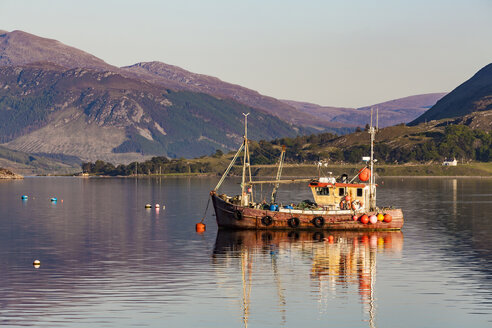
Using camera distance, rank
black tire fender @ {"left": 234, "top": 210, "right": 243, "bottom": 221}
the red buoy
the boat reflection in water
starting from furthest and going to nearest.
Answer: black tire fender @ {"left": 234, "top": 210, "right": 243, "bottom": 221} → the red buoy → the boat reflection in water

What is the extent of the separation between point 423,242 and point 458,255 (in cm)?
1310

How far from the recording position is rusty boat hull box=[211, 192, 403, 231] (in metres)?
106

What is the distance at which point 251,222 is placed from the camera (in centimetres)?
10719

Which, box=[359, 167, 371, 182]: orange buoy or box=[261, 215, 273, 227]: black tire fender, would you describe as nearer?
box=[261, 215, 273, 227]: black tire fender

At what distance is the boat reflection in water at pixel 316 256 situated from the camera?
64.1 m

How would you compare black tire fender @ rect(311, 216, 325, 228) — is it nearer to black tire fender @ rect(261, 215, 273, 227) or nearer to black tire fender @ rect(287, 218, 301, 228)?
black tire fender @ rect(287, 218, 301, 228)

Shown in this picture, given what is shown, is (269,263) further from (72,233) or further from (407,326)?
(72,233)

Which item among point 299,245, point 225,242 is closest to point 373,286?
point 299,245

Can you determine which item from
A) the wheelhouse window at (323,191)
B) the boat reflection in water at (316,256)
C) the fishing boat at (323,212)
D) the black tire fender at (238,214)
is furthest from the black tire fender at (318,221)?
the black tire fender at (238,214)

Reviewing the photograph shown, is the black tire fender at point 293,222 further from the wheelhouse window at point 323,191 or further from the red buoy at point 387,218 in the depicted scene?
the red buoy at point 387,218

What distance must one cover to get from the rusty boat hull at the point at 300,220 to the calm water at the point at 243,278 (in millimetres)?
1749

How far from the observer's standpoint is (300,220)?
10569 centimetres

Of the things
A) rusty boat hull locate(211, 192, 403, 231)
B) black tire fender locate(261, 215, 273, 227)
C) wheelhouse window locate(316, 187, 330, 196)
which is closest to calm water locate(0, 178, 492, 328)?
black tire fender locate(261, 215, 273, 227)

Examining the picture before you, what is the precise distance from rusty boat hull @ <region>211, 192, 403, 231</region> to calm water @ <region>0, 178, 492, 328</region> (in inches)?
68.8
